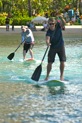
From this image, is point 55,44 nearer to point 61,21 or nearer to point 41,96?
point 61,21

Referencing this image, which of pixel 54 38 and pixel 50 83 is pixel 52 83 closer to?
pixel 50 83

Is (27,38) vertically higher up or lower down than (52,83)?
higher up

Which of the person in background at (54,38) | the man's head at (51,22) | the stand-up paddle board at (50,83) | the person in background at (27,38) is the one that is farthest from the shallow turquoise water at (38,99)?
the person in background at (27,38)

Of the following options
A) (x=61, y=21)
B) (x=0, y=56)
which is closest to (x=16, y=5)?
(x=0, y=56)

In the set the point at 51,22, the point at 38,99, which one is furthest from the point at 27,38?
the point at 38,99

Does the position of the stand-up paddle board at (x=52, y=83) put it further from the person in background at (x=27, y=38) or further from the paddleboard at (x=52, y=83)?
the person in background at (x=27, y=38)

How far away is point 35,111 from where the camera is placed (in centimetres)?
840

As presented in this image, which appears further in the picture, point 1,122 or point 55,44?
point 55,44

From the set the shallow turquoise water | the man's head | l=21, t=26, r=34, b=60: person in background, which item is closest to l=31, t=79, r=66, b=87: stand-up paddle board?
the shallow turquoise water

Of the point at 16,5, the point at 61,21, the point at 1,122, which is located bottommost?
the point at 16,5

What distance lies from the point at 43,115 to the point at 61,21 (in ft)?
13.4

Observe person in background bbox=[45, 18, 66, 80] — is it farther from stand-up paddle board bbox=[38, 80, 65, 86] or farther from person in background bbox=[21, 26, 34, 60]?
person in background bbox=[21, 26, 34, 60]

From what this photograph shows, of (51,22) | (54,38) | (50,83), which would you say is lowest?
(50,83)

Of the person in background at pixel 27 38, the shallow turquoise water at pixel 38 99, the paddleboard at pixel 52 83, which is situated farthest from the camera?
the person in background at pixel 27 38
